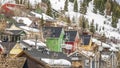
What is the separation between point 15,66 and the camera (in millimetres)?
25906

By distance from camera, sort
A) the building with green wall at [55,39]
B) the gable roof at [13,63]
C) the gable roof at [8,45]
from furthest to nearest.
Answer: the building with green wall at [55,39], the gable roof at [8,45], the gable roof at [13,63]

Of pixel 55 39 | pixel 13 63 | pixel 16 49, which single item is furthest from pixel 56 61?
pixel 55 39

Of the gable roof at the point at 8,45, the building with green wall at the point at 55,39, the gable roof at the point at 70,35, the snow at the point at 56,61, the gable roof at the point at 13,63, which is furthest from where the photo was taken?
the gable roof at the point at 70,35

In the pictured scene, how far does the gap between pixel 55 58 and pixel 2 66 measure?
2861 centimetres

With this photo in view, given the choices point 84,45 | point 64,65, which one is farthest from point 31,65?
point 84,45

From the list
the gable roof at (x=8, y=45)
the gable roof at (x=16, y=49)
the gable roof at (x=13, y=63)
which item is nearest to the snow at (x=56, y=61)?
the gable roof at (x=16, y=49)

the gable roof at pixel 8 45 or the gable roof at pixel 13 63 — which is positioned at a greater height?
the gable roof at pixel 13 63

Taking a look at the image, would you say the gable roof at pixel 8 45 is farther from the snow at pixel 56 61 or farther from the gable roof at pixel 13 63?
the gable roof at pixel 13 63

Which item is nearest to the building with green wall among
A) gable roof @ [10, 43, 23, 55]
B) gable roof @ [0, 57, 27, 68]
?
gable roof @ [10, 43, 23, 55]

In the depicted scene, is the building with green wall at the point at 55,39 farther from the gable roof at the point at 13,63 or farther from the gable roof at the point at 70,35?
the gable roof at the point at 13,63

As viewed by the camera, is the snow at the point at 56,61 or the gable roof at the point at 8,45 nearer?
the snow at the point at 56,61

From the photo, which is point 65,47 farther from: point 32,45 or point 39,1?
point 39,1

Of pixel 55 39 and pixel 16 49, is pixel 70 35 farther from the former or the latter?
pixel 16 49

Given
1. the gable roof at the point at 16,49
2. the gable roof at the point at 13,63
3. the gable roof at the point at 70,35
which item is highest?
the gable roof at the point at 13,63
